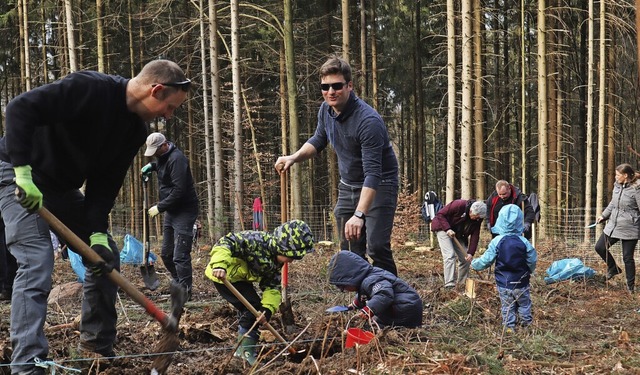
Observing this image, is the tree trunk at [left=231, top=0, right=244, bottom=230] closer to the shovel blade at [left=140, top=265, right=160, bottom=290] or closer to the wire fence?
the wire fence

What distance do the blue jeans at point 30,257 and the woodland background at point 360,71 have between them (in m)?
10.7

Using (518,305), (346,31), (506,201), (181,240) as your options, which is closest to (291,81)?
(346,31)

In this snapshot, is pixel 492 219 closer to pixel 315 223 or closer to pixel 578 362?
pixel 578 362

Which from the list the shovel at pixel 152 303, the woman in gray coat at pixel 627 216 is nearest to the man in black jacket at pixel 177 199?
the shovel at pixel 152 303

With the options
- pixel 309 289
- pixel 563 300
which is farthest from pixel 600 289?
pixel 309 289

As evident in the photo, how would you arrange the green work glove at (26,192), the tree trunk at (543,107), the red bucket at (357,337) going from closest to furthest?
the green work glove at (26,192) → the red bucket at (357,337) → the tree trunk at (543,107)

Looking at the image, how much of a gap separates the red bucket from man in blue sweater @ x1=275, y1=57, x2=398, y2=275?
677 millimetres

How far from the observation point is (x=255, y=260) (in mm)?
4531

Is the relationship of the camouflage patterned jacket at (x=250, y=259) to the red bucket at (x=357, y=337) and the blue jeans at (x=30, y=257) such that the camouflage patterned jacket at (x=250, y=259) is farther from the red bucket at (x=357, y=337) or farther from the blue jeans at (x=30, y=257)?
the blue jeans at (x=30, y=257)

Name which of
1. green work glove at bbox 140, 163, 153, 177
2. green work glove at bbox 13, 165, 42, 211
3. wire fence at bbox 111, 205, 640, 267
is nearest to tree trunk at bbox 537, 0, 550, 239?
wire fence at bbox 111, 205, 640, 267

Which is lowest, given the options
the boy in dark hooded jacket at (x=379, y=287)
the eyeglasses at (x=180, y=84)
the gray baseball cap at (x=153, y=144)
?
the boy in dark hooded jacket at (x=379, y=287)

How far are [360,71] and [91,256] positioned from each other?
16.0 meters

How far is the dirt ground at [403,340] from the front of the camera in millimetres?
3668

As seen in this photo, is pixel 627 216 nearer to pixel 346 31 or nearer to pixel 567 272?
pixel 567 272
